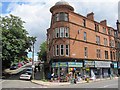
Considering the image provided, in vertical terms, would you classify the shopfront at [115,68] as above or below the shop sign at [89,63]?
below

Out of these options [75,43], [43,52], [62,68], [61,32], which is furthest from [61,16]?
[43,52]

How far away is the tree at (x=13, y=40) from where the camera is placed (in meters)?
34.7

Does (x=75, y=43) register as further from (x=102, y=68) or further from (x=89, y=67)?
(x=102, y=68)

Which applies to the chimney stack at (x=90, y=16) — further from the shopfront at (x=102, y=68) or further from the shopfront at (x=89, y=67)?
the shopfront at (x=89, y=67)

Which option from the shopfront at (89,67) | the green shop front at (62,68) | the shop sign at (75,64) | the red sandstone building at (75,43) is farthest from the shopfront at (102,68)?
the green shop front at (62,68)

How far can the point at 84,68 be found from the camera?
127ft

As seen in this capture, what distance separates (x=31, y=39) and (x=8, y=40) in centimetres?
581

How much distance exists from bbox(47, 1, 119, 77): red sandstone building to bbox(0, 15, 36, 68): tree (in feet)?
17.0

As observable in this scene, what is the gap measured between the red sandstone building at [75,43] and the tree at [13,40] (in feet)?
17.0

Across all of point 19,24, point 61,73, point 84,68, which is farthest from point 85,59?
point 19,24

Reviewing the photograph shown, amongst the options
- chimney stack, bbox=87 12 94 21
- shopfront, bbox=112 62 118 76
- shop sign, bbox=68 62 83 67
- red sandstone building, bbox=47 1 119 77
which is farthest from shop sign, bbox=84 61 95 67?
shopfront, bbox=112 62 118 76

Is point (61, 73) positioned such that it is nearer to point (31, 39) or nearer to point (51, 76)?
point (51, 76)

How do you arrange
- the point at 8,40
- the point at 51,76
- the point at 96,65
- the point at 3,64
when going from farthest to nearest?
the point at 96,65 → the point at 3,64 → the point at 8,40 → the point at 51,76

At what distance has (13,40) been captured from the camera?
35875 mm
